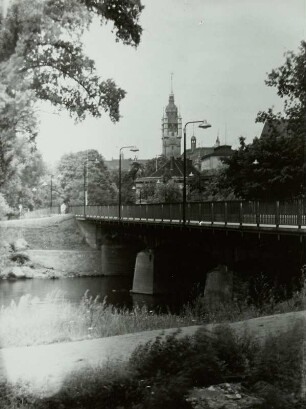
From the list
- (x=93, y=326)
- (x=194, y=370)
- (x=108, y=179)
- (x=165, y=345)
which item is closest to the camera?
(x=194, y=370)

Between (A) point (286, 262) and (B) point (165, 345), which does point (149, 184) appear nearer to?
(A) point (286, 262)

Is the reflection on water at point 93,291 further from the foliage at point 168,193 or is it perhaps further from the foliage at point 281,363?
the foliage at point 281,363

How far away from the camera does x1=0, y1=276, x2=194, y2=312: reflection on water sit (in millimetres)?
35969

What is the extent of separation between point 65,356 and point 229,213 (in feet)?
67.7

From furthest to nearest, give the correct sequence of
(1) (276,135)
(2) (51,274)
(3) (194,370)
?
1. (2) (51,274)
2. (1) (276,135)
3. (3) (194,370)

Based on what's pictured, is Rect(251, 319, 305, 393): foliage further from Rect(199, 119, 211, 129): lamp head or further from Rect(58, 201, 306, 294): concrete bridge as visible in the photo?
Rect(199, 119, 211, 129): lamp head

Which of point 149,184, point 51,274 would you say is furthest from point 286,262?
point 149,184

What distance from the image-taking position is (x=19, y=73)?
14922mm

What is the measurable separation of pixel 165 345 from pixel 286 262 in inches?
709

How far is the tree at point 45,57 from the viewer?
47.1ft

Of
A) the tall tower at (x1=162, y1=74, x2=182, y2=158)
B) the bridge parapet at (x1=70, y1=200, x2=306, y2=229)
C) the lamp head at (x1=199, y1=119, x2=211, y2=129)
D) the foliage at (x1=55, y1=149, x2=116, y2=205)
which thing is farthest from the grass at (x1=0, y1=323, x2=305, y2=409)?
the foliage at (x1=55, y1=149, x2=116, y2=205)

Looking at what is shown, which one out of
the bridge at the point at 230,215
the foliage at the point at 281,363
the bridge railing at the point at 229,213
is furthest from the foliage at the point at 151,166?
the foliage at the point at 281,363

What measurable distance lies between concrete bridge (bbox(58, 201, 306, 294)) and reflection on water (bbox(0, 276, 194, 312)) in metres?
2.19

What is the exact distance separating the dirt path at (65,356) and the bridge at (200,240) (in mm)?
11928
